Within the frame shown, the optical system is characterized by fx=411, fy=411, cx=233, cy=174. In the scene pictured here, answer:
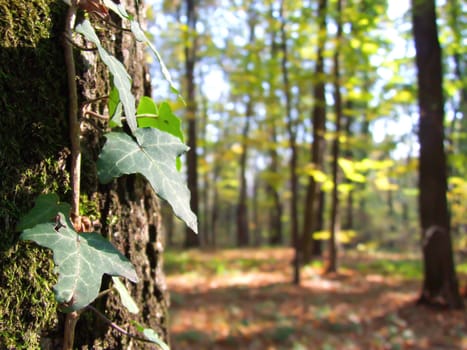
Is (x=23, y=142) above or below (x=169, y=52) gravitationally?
below

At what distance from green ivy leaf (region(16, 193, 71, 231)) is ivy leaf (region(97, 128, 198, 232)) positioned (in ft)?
0.26

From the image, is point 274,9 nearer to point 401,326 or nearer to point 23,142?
point 401,326

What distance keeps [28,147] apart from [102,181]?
148mm

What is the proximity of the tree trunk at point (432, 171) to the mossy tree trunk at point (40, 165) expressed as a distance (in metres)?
6.64

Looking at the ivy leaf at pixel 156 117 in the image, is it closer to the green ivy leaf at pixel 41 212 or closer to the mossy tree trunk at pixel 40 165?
the mossy tree trunk at pixel 40 165

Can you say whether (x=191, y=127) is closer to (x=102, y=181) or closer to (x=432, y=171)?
(x=432, y=171)

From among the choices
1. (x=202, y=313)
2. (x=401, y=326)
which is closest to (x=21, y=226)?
(x=202, y=313)

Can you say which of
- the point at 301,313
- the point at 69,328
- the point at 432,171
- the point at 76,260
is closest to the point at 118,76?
the point at 76,260

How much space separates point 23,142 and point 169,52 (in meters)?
15.4

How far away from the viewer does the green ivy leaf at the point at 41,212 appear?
0.62 metres

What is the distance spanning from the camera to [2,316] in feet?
2.07

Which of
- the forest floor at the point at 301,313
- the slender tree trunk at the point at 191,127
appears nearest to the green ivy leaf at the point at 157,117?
the forest floor at the point at 301,313

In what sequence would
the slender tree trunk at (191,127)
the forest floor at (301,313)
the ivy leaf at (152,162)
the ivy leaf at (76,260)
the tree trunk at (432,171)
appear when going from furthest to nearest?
1. the slender tree trunk at (191,127)
2. the tree trunk at (432,171)
3. the forest floor at (301,313)
4. the ivy leaf at (152,162)
5. the ivy leaf at (76,260)

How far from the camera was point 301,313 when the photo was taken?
6.17 m
